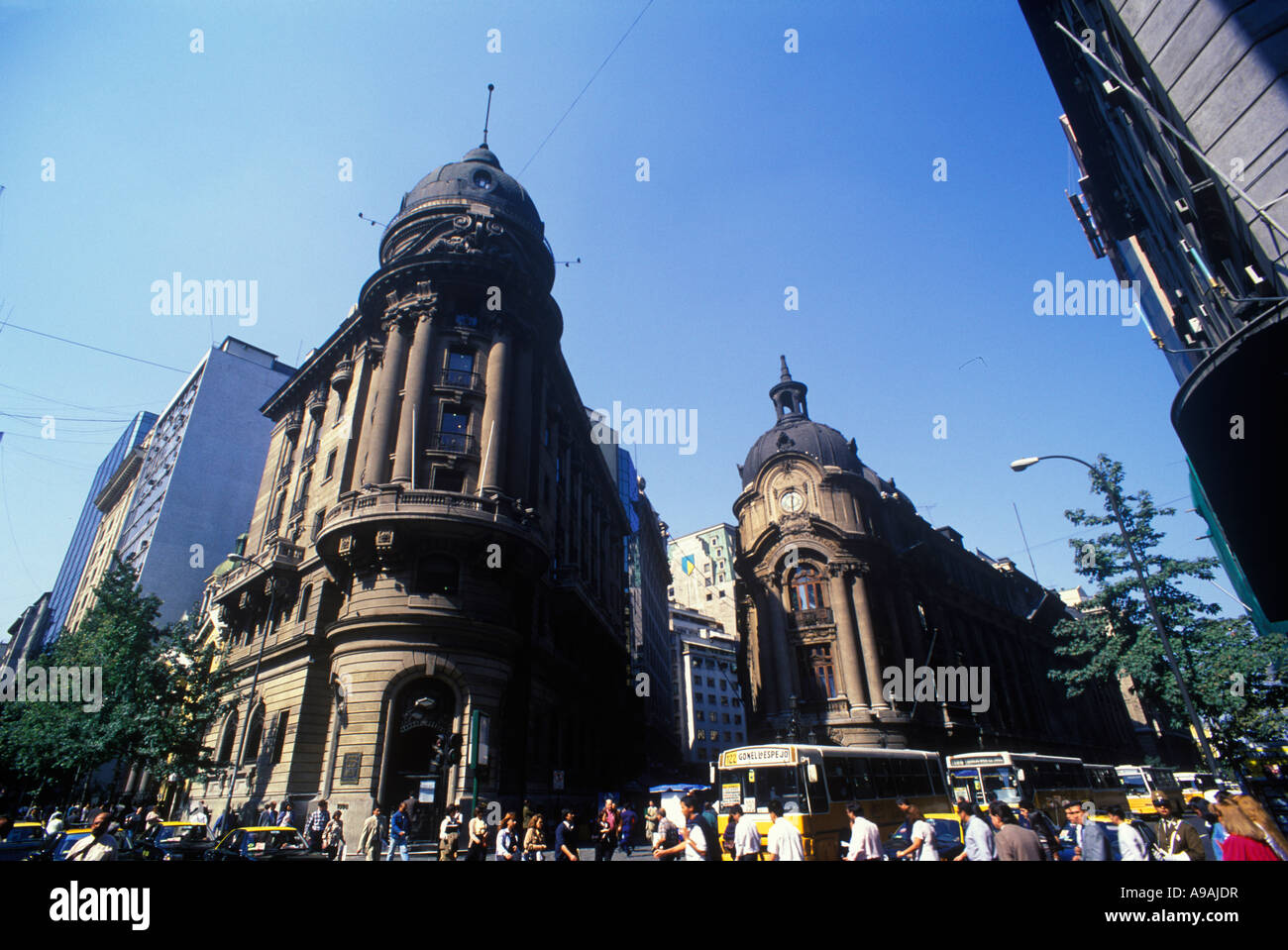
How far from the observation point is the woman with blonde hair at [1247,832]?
6.73 m

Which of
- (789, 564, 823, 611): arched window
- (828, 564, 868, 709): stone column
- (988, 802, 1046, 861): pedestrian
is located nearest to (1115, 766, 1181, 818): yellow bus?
(828, 564, 868, 709): stone column

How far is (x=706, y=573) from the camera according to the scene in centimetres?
11644

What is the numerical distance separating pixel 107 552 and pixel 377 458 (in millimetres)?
67088

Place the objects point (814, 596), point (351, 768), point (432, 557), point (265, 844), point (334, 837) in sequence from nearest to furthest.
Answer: point (265, 844) < point (334, 837) < point (351, 768) < point (432, 557) < point (814, 596)

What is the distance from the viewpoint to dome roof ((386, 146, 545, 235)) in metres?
34.1

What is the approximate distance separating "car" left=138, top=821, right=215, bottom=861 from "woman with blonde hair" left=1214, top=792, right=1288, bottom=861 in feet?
60.9

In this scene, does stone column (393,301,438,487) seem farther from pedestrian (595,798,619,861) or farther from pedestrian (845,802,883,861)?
pedestrian (845,802,883,861)

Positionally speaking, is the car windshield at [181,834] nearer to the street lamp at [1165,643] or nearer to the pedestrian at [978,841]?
the pedestrian at [978,841]

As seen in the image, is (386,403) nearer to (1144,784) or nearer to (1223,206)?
(1223,206)

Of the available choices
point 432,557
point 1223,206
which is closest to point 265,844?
point 432,557

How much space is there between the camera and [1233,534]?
17.2m

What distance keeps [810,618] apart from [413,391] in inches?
1244
